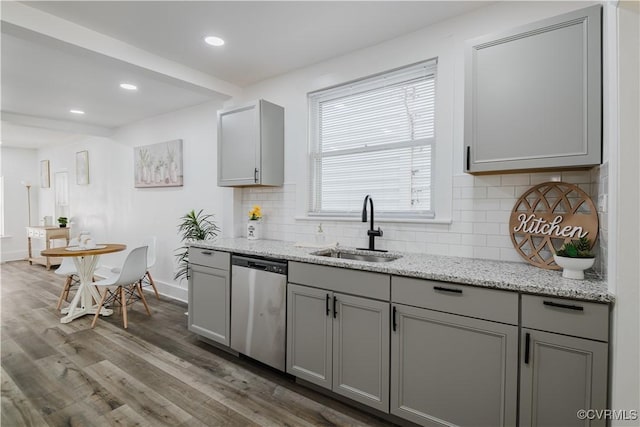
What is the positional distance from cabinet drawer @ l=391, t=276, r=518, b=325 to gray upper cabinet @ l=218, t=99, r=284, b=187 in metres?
1.82

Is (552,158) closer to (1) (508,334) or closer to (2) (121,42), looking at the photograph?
(1) (508,334)

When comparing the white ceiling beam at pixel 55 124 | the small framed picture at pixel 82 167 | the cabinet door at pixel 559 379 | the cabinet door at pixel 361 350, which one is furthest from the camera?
the small framed picture at pixel 82 167

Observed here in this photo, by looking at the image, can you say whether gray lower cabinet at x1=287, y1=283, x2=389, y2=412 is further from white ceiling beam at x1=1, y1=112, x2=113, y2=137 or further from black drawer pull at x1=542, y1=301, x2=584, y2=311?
white ceiling beam at x1=1, y1=112, x2=113, y2=137

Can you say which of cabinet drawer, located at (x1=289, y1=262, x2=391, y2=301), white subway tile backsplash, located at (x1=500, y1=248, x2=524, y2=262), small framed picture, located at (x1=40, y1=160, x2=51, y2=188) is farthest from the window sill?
small framed picture, located at (x1=40, y1=160, x2=51, y2=188)

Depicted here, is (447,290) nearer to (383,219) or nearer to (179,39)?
(383,219)

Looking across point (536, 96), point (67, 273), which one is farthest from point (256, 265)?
point (67, 273)

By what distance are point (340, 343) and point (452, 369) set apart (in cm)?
71

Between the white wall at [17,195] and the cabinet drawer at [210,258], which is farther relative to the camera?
the white wall at [17,195]

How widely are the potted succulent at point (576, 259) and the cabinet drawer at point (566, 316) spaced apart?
0.27 metres

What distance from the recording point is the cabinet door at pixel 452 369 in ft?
5.14

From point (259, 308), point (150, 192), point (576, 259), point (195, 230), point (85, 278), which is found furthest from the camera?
point (150, 192)

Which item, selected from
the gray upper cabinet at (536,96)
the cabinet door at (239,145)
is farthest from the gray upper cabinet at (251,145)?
the gray upper cabinet at (536,96)

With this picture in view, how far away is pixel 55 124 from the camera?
202 inches

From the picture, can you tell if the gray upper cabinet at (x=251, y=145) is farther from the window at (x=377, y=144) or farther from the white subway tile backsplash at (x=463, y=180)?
the white subway tile backsplash at (x=463, y=180)
